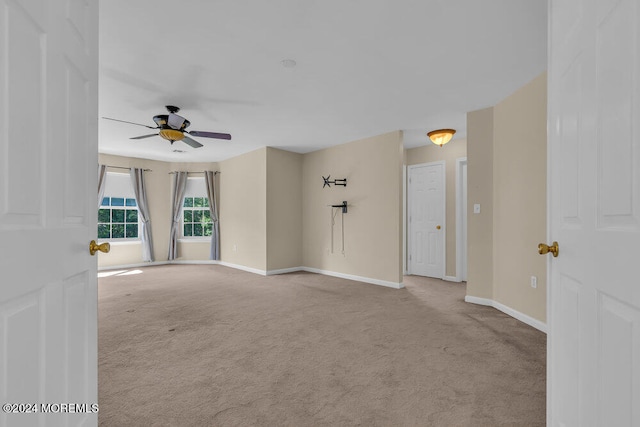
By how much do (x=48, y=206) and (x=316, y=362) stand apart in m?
2.02

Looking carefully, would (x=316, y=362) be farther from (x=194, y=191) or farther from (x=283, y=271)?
(x=194, y=191)

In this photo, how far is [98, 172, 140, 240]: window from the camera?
678cm

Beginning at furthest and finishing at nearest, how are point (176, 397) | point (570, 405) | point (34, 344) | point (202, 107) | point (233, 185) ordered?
point (233, 185) < point (202, 107) < point (176, 397) < point (570, 405) < point (34, 344)

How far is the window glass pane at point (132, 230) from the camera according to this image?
23.4 feet

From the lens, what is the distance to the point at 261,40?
2445 millimetres

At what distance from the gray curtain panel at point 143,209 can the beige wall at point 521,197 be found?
22.7 ft

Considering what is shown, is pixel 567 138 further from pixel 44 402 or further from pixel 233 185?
pixel 233 185

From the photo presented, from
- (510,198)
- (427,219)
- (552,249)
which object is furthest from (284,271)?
(552,249)

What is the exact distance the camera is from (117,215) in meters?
6.96

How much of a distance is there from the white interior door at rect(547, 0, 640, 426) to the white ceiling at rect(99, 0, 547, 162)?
1.15 m

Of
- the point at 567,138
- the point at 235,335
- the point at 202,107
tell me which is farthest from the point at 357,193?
the point at 567,138

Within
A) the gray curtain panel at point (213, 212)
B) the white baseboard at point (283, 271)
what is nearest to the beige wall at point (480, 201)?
the white baseboard at point (283, 271)

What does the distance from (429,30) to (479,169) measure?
7.20ft

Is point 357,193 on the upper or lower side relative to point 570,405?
upper
